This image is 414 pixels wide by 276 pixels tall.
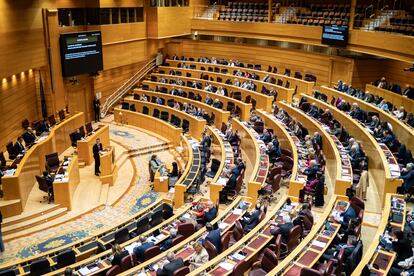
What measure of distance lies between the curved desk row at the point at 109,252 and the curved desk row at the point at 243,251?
67.0 inches

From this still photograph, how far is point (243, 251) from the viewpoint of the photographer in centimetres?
773

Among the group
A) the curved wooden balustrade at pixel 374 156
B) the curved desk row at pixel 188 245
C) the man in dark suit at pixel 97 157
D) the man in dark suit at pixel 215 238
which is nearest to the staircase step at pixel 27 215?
the man in dark suit at pixel 97 157

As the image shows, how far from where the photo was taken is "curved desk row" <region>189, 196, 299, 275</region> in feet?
23.3

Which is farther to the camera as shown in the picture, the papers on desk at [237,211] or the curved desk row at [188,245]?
the papers on desk at [237,211]

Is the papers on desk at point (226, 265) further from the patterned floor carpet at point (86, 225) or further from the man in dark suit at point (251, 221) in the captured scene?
the patterned floor carpet at point (86, 225)

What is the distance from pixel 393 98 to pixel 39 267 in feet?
41.6

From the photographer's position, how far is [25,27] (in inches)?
595

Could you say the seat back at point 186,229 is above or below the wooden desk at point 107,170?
above

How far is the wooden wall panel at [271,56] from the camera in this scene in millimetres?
20656

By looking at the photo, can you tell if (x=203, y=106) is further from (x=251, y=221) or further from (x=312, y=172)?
(x=251, y=221)

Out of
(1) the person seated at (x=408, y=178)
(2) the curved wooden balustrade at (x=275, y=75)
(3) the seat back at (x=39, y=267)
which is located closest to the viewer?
(3) the seat back at (x=39, y=267)

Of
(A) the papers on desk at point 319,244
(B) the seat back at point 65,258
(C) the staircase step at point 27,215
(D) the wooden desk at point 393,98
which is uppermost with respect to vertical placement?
(D) the wooden desk at point 393,98

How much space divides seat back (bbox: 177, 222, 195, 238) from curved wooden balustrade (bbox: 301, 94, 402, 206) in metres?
4.64

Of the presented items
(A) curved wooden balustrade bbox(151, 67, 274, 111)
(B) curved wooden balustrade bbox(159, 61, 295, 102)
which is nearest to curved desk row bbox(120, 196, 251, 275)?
(A) curved wooden balustrade bbox(151, 67, 274, 111)
